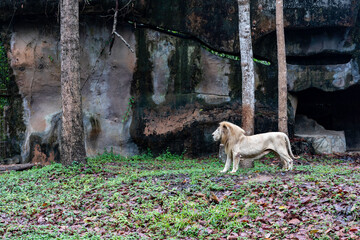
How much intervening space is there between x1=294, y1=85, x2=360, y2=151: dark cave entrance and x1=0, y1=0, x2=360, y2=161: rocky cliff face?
10.6ft

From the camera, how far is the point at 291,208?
23.3 feet

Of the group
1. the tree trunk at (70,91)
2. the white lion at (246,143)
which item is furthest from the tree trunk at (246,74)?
the tree trunk at (70,91)

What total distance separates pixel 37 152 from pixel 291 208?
1103 centimetres

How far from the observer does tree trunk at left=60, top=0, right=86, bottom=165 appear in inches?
447

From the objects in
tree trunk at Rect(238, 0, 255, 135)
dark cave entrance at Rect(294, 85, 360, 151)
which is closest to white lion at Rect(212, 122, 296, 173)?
tree trunk at Rect(238, 0, 255, 135)

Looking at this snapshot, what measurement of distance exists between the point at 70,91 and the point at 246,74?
488 centimetres

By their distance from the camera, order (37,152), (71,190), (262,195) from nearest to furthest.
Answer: (262,195) → (71,190) → (37,152)

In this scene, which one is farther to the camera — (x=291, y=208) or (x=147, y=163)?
(x=147, y=163)

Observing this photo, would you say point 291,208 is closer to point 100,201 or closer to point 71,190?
point 100,201

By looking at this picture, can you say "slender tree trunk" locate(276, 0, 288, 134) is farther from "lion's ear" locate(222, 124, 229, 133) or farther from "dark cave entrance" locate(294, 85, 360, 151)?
"dark cave entrance" locate(294, 85, 360, 151)

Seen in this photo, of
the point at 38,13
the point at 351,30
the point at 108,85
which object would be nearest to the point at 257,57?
the point at 351,30

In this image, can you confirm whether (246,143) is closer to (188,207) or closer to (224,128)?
(224,128)

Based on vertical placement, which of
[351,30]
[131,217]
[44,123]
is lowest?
[131,217]

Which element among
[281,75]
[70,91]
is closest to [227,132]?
[281,75]
